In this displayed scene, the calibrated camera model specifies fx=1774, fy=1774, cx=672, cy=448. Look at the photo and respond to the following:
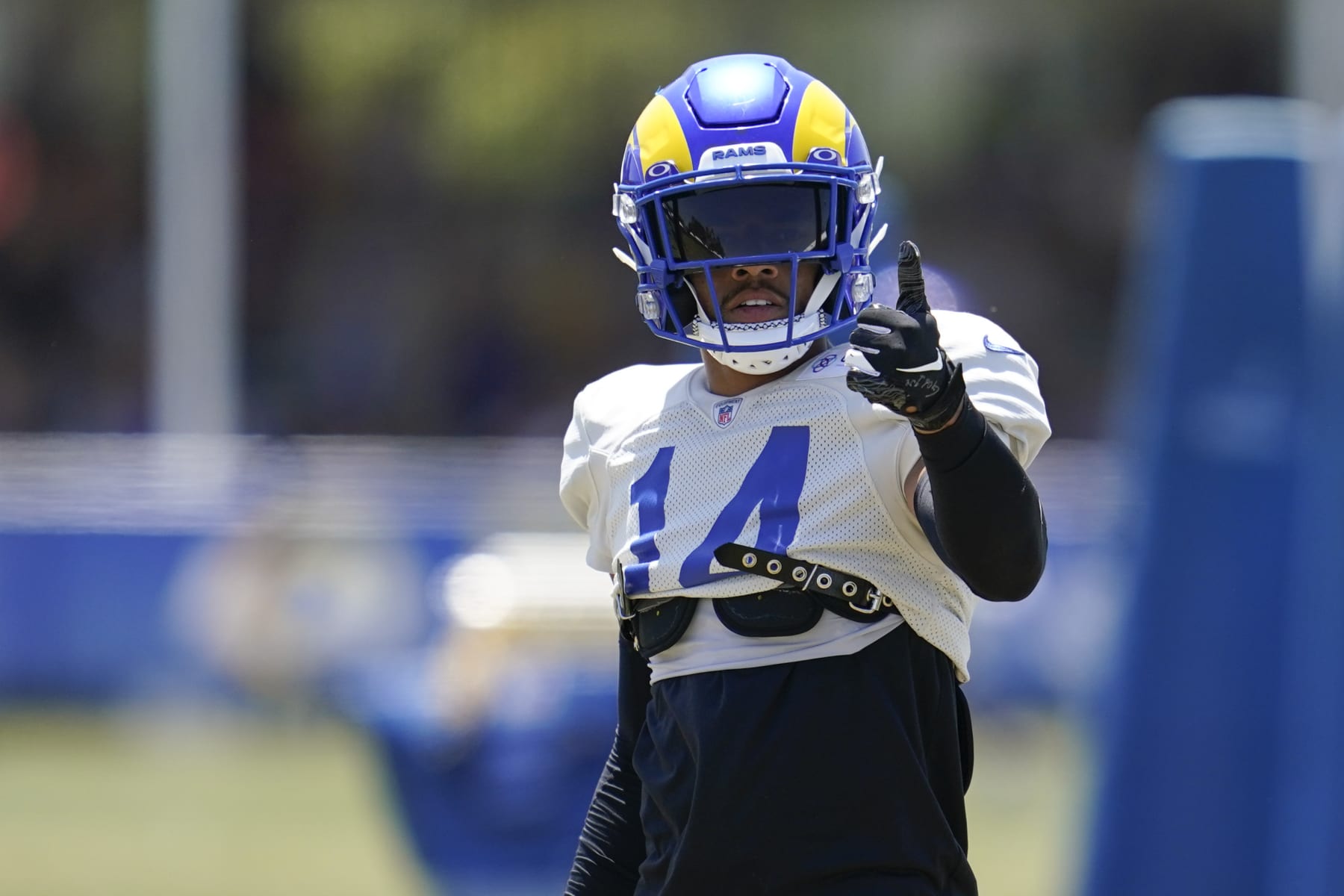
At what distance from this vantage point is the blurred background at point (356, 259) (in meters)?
8.05

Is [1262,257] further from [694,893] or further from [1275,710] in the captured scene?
[694,893]

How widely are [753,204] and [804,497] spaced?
16.8 inches

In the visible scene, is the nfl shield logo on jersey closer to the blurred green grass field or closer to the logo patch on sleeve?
the logo patch on sleeve

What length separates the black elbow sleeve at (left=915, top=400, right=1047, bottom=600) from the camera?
2072 millimetres

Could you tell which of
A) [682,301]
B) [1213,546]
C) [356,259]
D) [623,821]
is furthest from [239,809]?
[682,301]

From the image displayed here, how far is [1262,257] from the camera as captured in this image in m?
4.32

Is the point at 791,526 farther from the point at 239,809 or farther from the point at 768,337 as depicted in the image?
the point at 239,809

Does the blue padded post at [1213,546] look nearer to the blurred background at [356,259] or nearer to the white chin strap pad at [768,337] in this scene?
the white chin strap pad at [768,337]

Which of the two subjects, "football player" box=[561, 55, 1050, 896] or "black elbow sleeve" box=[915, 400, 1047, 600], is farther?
"football player" box=[561, 55, 1050, 896]

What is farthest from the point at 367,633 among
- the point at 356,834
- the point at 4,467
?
the point at 4,467

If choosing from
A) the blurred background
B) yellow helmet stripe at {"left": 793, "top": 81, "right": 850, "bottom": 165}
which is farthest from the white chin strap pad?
the blurred background

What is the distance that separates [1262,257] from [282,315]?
307 inches

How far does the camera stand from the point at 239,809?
23.8 feet

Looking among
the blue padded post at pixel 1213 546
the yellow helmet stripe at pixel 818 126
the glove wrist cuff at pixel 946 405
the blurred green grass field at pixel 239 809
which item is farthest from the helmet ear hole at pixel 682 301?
the blurred green grass field at pixel 239 809
